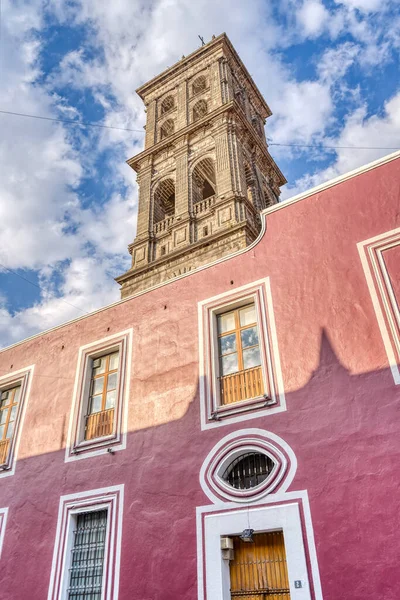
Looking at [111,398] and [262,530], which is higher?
[111,398]

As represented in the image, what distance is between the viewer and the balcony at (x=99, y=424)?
32.0ft

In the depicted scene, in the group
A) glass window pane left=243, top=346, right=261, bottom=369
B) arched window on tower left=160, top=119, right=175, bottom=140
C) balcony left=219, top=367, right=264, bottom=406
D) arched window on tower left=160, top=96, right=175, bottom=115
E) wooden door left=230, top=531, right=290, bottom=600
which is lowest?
wooden door left=230, top=531, right=290, bottom=600

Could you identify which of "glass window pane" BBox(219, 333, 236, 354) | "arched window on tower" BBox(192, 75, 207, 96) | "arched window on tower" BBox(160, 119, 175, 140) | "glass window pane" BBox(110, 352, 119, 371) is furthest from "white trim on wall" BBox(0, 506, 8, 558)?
"arched window on tower" BBox(192, 75, 207, 96)

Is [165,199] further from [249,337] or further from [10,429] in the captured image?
[249,337]

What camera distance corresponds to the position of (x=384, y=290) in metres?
8.05

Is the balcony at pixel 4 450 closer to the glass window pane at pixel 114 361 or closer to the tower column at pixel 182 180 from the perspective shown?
the glass window pane at pixel 114 361

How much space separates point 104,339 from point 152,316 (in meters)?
1.27

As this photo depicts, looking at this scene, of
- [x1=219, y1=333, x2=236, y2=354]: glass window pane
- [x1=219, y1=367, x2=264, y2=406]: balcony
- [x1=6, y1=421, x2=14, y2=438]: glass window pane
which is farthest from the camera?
[x1=6, y1=421, x2=14, y2=438]: glass window pane

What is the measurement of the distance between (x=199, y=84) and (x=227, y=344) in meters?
26.4

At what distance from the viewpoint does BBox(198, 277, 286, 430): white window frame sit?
321 inches

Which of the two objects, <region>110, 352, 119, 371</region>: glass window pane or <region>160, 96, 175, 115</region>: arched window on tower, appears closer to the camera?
<region>110, 352, 119, 371</region>: glass window pane

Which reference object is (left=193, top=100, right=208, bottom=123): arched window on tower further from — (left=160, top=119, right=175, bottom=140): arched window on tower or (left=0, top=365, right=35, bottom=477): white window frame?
(left=0, top=365, right=35, bottom=477): white window frame

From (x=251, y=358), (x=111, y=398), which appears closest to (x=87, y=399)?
(x=111, y=398)

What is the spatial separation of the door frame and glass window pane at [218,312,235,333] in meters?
3.20
